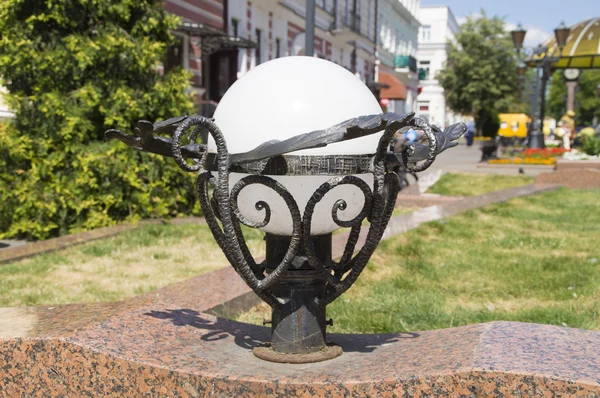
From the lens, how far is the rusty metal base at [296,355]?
9.25 ft

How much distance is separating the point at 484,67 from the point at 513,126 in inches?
276

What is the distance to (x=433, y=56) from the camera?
76.9 meters

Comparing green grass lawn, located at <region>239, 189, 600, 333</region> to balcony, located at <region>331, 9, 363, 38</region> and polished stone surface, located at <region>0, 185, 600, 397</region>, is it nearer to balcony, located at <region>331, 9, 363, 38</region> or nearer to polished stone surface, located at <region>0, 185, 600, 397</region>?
polished stone surface, located at <region>0, 185, 600, 397</region>

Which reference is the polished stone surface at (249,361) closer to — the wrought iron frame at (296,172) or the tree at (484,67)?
the wrought iron frame at (296,172)

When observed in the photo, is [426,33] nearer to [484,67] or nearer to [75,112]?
[484,67]

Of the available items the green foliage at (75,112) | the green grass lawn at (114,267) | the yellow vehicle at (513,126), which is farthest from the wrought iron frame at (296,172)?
the yellow vehicle at (513,126)

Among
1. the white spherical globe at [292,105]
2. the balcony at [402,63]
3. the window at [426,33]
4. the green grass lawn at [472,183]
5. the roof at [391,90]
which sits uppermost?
the window at [426,33]

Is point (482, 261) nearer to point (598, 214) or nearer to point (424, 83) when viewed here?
point (598, 214)

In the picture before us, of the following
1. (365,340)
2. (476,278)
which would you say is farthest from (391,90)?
(365,340)

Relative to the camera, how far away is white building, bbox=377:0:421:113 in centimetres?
4400

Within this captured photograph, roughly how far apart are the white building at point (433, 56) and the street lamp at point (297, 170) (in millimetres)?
73224

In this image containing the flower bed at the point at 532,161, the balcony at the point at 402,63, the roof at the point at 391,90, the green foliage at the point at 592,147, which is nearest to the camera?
the green foliage at the point at 592,147

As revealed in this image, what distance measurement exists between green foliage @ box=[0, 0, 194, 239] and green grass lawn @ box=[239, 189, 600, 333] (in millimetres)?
3398

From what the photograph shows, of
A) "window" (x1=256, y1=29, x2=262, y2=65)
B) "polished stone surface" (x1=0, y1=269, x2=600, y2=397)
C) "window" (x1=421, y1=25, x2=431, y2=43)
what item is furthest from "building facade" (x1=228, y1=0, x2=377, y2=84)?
"window" (x1=421, y1=25, x2=431, y2=43)
